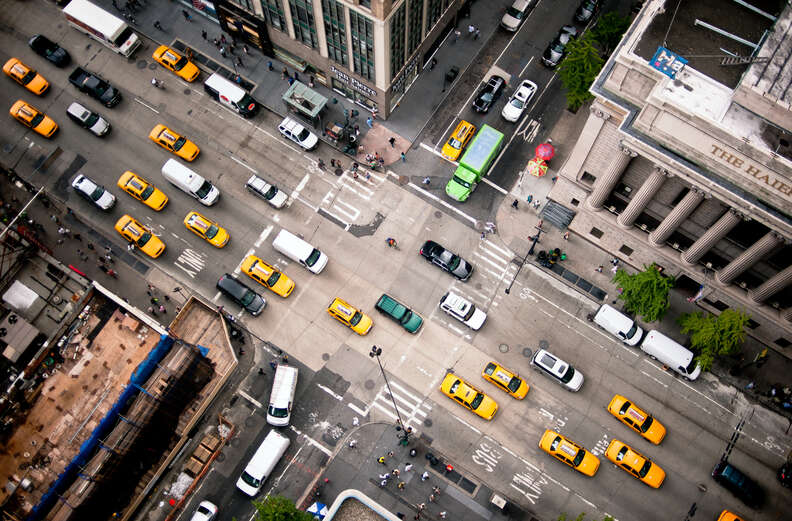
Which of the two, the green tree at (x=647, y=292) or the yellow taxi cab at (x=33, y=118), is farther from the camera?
the yellow taxi cab at (x=33, y=118)

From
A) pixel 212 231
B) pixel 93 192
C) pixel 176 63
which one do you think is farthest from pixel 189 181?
pixel 176 63

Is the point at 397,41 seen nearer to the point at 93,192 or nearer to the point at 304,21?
the point at 304,21

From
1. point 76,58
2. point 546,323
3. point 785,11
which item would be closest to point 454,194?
point 546,323

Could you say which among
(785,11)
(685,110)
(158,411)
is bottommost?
(158,411)

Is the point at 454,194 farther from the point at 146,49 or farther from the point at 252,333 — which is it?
the point at 146,49

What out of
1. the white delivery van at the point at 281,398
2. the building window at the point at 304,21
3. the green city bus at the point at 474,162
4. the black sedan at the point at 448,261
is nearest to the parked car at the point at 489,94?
the green city bus at the point at 474,162

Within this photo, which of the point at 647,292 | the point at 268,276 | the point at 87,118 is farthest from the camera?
the point at 87,118

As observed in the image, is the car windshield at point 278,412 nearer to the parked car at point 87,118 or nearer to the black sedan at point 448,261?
the black sedan at point 448,261
